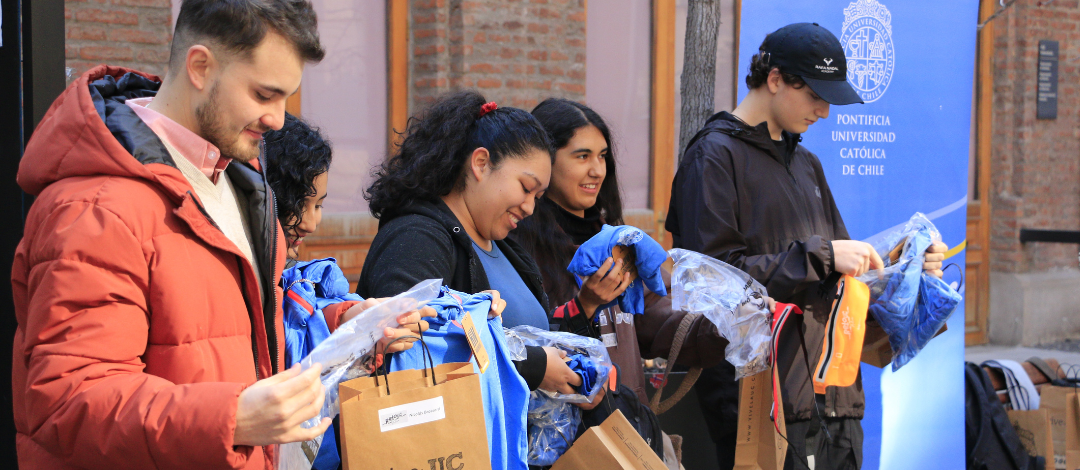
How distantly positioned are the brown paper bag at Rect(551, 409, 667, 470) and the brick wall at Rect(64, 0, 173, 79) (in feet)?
9.79

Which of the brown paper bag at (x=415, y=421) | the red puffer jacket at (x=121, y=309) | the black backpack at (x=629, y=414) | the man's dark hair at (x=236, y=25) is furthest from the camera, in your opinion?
the black backpack at (x=629, y=414)

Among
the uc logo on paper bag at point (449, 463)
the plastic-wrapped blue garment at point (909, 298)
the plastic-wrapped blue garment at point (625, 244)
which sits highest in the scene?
the plastic-wrapped blue garment at point (625, 244)

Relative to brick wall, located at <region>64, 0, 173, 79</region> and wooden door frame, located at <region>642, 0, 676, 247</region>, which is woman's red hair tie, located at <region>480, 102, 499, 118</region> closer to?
brick wall, located at <region>64, 0, 173, 79</region>

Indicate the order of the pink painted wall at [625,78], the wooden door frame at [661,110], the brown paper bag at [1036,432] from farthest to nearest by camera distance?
the wooden door frame at [661,110] < the pink painted wall at [625,78] < the brown paper bag at [1036,432]

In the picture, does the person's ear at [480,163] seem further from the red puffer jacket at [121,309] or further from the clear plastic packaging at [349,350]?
the red puffer jacket at [121,309]

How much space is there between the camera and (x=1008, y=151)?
746 centimetres

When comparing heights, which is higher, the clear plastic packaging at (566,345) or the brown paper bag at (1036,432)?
the clear plastic packaging at (566,345)

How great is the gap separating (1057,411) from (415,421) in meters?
3.70

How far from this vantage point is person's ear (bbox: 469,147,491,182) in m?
2.23

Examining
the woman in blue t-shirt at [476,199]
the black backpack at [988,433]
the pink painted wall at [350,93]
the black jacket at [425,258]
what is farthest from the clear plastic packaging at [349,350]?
the black backpack at [988,433]

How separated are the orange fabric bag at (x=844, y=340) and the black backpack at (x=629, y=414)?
0.51 meters

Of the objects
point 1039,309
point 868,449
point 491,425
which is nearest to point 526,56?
point 868,449

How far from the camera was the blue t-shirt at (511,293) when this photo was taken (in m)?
2.19

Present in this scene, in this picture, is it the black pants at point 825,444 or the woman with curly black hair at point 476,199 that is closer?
the woman with curly black hair at point 476,199
